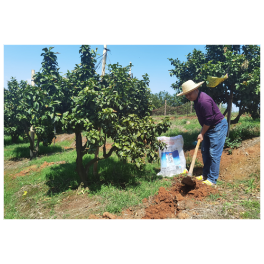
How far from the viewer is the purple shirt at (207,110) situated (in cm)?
374

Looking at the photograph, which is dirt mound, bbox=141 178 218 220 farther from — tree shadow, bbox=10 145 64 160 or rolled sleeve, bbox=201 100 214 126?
tree shadow, bbox=10 145 64 160

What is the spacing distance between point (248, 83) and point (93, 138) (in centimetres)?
501

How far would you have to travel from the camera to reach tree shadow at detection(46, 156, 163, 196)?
464 centimetres

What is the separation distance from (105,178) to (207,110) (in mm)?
3033

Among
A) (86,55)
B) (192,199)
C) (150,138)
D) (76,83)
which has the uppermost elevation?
(86,55)

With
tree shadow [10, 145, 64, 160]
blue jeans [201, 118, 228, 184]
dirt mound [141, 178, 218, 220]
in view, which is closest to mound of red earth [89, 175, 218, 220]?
dirt mound [141, 178, 218, 220]

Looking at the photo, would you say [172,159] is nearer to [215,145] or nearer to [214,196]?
[215,145]

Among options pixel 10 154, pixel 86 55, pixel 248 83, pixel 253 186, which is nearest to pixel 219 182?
pixel 253 186

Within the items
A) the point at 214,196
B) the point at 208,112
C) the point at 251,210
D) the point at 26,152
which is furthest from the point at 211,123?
the point at 26,152

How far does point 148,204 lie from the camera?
11.6ft

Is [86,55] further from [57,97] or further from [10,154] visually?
[10,154]

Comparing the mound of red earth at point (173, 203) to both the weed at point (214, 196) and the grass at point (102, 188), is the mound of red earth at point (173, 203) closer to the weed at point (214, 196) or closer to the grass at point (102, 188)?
the weed at point (214, 196)

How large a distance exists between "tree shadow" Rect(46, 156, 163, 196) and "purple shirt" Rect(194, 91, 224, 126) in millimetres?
1925

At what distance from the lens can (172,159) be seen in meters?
5.15
